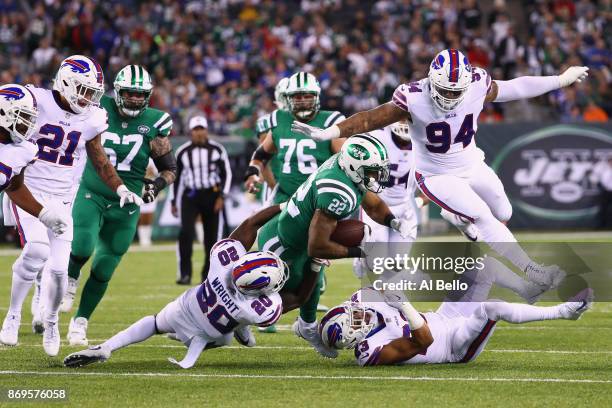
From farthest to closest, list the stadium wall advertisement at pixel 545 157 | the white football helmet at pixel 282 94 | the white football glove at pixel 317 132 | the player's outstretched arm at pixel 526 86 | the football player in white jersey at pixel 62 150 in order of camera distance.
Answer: the stadium wall advertisement at pixel 545 157 < the white football helmet at pixel 282 94 < the player's outstretched arm at pixel 526 86 < the football player in white jersey at pixel 62 150 < the white football glove at pixel 317 132

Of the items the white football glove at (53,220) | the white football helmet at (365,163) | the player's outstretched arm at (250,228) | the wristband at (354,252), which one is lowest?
the wristband at (354,252)

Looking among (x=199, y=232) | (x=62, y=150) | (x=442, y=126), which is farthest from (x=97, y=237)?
(x=199, y=232)

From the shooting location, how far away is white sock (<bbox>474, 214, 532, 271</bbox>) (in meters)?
8.20

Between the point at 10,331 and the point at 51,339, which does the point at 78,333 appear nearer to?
the point at 10,331

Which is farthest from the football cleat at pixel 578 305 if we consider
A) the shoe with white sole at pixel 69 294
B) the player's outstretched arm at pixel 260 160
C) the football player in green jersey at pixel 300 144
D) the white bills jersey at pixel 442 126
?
the shoe with white sole at pixel 69 294

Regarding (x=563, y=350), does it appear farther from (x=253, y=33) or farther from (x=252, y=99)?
(x=253, y=33)

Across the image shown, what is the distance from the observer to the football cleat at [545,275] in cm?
777

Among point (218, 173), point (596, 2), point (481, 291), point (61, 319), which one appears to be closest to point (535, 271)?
point (481, 291)

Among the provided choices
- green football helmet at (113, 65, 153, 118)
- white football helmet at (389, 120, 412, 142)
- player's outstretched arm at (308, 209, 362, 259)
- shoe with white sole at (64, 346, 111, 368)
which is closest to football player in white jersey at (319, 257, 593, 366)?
player's outstretched arm at (308, 209, 362, 259)

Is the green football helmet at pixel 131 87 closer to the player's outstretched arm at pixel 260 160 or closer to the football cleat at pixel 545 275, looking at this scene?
the player's outstretched arm at pixel 260 160

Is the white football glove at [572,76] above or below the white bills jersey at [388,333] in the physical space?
above

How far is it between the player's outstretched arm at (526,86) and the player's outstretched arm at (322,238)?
78.6 inches

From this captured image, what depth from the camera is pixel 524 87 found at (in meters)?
8.31

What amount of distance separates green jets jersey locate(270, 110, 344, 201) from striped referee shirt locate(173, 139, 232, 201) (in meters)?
3.68
